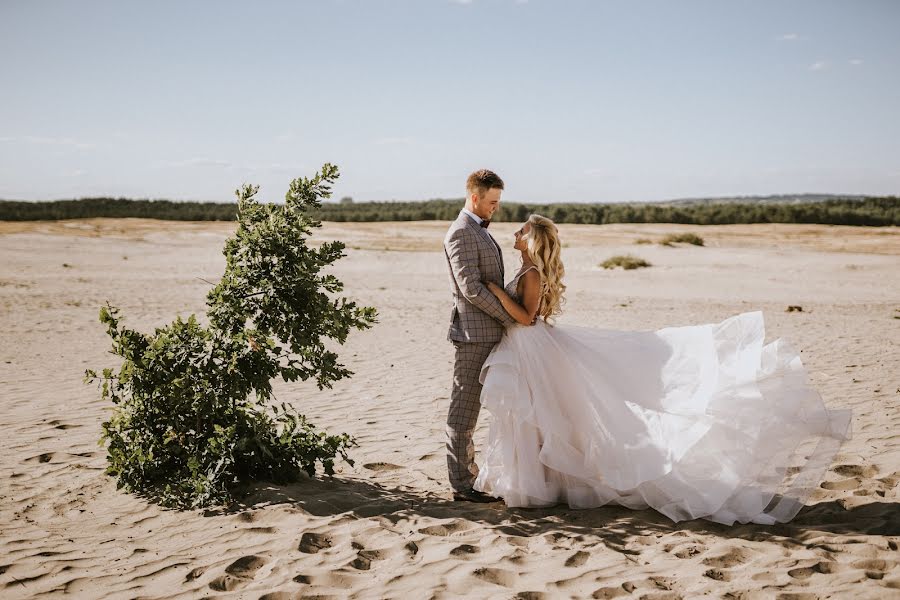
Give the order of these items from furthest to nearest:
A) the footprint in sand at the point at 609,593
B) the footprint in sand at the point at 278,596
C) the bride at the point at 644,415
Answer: the bride at the point at 644,415, the footprint in sand at the point at 278,596, the footprint in sand at the point at 609,593

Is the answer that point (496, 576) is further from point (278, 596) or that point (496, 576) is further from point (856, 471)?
point (856, 471)

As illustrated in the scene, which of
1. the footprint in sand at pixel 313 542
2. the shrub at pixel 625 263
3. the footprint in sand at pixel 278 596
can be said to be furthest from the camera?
the shrub at pixel 625 263

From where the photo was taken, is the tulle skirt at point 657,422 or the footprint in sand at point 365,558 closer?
the footprint in sand at point 365,558

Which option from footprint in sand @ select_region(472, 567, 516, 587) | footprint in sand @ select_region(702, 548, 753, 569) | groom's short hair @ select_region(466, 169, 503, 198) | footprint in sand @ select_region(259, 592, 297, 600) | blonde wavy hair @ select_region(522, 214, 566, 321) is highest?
groom's short hair @ select_region(466, 169, 503, 198)

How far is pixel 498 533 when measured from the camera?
486 centimetres

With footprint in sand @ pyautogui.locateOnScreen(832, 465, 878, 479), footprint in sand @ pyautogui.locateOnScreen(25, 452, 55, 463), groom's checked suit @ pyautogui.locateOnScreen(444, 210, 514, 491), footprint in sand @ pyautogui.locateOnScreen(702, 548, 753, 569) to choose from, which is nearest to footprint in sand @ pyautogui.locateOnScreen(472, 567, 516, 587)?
footprint in sand @ pyautogui.locateOnScreen(702, 548, 753, 569)

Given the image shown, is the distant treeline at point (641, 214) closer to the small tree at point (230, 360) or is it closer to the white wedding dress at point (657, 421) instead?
the small tree at point (230, 360)

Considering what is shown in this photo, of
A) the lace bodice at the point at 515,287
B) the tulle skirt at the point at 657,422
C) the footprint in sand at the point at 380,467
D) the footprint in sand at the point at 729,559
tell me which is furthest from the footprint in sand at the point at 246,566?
the footprint in sand at the point at 729,559

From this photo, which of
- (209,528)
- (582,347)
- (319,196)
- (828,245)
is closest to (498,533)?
(582,347)

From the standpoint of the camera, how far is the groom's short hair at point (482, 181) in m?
5.24

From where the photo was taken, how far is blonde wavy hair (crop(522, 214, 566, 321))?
5230 millimetres

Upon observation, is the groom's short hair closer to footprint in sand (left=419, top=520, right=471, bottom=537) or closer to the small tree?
the small tree

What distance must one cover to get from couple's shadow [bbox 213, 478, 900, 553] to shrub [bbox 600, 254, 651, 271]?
76.2ft

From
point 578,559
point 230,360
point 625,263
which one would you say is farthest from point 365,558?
point 625,263
